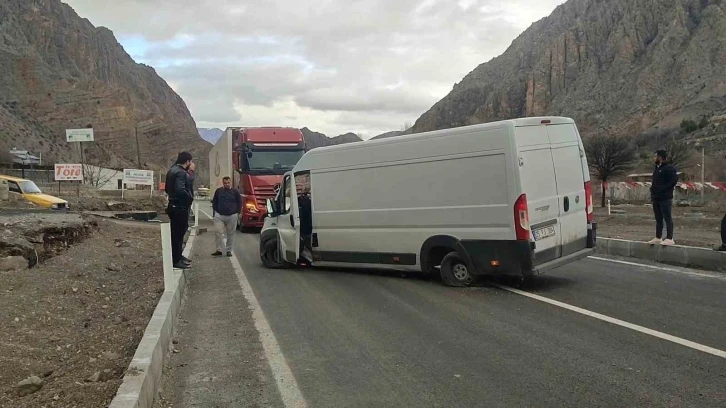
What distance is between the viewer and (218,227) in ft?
46.5


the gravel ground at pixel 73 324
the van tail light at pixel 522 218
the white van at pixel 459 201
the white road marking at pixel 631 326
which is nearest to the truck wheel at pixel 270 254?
the white van at pixel 459 201

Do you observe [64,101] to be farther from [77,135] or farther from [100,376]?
[100,376]

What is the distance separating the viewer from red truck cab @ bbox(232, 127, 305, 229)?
2153cm

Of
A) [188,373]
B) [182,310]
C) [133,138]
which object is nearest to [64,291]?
[182,310]

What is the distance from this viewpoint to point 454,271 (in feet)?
31.1

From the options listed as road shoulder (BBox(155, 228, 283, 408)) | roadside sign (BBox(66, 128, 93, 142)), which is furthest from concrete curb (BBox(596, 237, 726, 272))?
roadside sign (BBox(66, 128, 93, 142))

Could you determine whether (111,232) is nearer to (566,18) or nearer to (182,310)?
(182,310)

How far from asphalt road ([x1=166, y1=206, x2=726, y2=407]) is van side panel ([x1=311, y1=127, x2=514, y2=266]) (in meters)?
0.86

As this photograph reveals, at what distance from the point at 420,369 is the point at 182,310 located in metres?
4.05

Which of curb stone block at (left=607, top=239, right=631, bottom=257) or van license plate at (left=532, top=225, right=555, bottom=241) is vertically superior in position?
van license plate at (left=532, top=225, right=555, bottom=241)

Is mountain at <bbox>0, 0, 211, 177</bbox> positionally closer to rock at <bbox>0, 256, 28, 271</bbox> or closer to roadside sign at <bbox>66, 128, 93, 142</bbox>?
roadside sign at <bbox>66, 128, 93, 142</bbox>

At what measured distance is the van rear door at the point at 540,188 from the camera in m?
8.58

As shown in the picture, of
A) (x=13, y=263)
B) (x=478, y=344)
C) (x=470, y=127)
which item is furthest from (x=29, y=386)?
(x=470, y=127)

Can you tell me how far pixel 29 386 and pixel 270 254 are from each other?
313 inches
